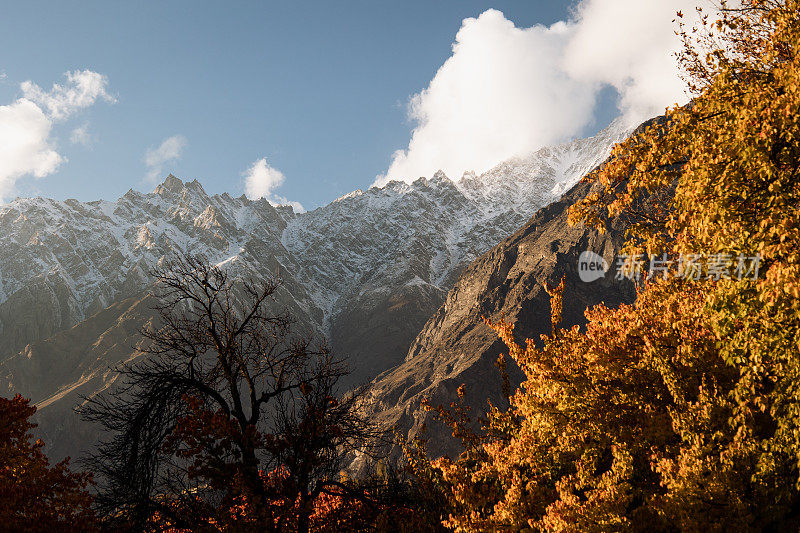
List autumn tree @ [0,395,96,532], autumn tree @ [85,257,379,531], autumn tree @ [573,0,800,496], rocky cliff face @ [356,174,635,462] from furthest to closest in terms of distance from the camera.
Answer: rocky cliff face @ [356,174,635,462]
autumn tree @ [0,395,96,532]
autumn tree @ [85,257,379,531]
autumn tree @ [573,0,800,496]

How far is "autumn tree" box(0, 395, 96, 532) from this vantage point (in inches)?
501

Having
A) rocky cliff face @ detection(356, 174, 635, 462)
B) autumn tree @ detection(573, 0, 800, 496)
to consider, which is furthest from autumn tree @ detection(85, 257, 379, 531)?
rocky cliff face @ detection(356, 174, 635, 462)

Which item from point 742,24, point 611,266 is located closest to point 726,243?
point 742,24

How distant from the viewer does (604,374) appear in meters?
11.1

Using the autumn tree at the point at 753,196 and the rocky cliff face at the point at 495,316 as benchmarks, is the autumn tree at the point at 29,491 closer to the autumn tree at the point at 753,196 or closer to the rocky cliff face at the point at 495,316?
the autumn tree at the point at 753,196

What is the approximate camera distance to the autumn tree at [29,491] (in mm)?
12727

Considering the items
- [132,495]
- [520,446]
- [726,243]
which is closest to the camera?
[726,243]

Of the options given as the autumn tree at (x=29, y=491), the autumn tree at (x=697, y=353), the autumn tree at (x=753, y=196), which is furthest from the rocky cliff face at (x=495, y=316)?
the autumn tree at (x=753, y=196)

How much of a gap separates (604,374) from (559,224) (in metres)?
182

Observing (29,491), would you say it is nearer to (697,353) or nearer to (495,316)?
(697,353)

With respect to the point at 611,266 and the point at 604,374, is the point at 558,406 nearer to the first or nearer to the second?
the point at 604,374

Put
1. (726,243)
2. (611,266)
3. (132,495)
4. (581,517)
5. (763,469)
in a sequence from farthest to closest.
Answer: (611,266)
(132,495)
(581,517)
(763,469)
(726,243)

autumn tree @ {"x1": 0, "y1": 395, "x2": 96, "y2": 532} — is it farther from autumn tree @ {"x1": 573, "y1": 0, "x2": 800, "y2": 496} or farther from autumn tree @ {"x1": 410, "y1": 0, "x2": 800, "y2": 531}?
autumn tree @ {"x1": 573, "y1": 0, "x2": 800, "y2": 496}

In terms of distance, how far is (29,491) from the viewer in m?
16.3
